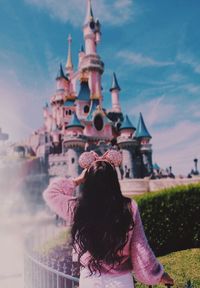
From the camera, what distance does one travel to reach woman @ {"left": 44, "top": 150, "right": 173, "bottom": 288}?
249 centimetres

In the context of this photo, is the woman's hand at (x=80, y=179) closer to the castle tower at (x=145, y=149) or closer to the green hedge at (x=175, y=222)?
the green hedge at (x=175, y=222)

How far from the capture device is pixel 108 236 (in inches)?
100

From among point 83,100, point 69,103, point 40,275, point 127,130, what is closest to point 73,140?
point 127,130

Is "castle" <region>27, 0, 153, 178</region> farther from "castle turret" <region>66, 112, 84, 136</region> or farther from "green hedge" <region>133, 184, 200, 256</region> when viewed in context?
"green hedge" <region>133, 184, 200, 256</region>

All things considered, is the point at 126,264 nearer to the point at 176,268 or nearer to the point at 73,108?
the point at 176,268

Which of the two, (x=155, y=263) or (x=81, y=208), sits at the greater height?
(x=81, y=208)

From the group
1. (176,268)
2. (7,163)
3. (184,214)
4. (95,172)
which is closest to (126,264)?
(95,172)

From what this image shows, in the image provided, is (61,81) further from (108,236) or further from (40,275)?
(108,236)

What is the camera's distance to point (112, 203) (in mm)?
2549

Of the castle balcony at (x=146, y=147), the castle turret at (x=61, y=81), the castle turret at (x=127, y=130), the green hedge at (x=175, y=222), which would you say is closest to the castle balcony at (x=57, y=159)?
the castle turret at (x=127, y=130)

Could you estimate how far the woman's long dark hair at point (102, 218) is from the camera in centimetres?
251

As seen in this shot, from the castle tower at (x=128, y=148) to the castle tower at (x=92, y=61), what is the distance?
7.75 metres

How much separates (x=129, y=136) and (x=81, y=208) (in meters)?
39.5

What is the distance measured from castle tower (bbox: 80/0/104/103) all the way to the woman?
4561cm
